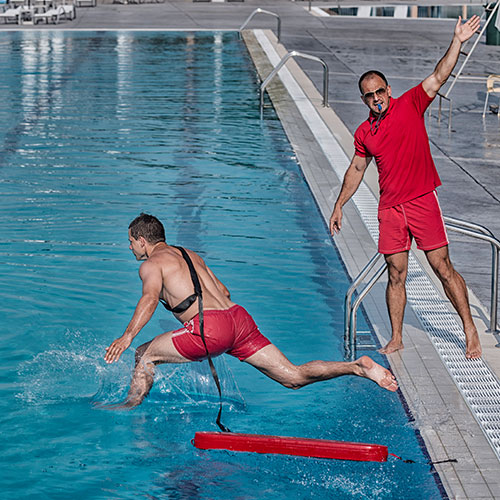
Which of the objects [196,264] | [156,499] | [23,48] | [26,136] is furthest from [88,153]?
[23,48]

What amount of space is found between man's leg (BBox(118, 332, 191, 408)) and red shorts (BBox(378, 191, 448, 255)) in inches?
67.0

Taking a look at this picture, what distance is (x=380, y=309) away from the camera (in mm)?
7586

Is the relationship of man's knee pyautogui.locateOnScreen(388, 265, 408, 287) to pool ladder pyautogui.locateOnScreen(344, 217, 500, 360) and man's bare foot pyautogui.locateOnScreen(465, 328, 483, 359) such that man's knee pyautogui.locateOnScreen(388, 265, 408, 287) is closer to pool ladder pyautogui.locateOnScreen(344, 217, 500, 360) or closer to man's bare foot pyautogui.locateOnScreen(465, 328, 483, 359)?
pool ladder pyautogui.locateOnScreen(344, 217, 500, 360)

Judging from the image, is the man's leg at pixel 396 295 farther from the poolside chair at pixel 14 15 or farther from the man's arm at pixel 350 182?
the poolside chair at pixel 14 15

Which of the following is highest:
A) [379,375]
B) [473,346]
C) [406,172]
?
[406,172]

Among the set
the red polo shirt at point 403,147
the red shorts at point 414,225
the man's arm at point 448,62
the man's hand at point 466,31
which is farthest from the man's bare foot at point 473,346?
the man's hand at point 466,31

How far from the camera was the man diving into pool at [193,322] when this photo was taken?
556 centimetres

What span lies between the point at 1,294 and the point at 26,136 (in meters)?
6.78

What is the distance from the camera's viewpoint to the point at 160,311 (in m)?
8.24

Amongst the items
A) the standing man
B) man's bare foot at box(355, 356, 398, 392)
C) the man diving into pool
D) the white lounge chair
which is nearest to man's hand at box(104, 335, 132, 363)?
the man diving into pool

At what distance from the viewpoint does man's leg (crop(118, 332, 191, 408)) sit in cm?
572

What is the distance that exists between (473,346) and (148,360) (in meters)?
2.33

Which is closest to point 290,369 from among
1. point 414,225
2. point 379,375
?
point 379,375

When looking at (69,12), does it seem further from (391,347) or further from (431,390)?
(431,390)
